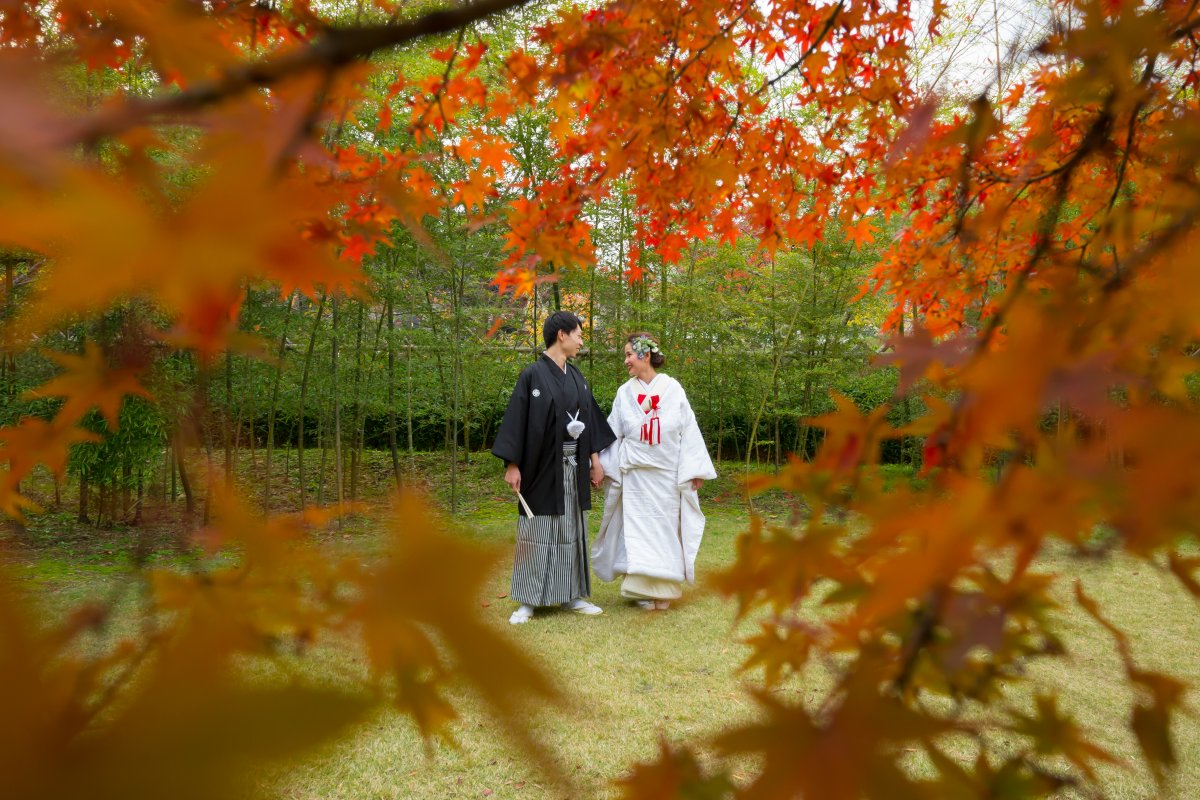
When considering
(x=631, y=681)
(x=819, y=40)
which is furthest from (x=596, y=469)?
(x=819, y=40)

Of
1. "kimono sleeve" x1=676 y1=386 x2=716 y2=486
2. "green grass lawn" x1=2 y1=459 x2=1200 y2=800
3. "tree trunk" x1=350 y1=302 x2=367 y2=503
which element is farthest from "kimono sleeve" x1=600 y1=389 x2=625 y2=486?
"tree trunk" x1=350 y1=302 x2=367 y2=503

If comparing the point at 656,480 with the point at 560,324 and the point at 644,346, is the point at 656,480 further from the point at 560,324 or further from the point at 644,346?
the point at 560,324

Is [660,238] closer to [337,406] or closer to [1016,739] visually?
[1016,739]

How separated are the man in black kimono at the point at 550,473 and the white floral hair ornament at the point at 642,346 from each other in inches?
11.7

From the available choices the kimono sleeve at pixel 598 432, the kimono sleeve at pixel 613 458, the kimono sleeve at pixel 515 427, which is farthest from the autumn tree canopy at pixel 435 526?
the kimono sleeve at pixel 613 458

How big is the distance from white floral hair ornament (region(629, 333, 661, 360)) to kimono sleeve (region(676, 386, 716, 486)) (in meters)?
0.23

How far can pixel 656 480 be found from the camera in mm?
3326

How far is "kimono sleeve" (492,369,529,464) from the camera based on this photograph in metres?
3.04

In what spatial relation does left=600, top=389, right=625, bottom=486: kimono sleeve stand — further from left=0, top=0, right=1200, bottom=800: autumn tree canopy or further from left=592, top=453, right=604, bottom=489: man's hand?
left=0, top=0, right=1200, bottom=800: autumn tree canopy

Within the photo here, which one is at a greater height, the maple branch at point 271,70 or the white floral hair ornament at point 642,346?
the white floral hair ornament at point 642,346

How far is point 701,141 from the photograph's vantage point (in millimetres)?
1851

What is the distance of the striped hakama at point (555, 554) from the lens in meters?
3.05

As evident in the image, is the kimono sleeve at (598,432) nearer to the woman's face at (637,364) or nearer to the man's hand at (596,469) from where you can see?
the man's hand at (596,469)

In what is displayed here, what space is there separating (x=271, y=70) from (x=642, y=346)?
→ 10.0 ft
